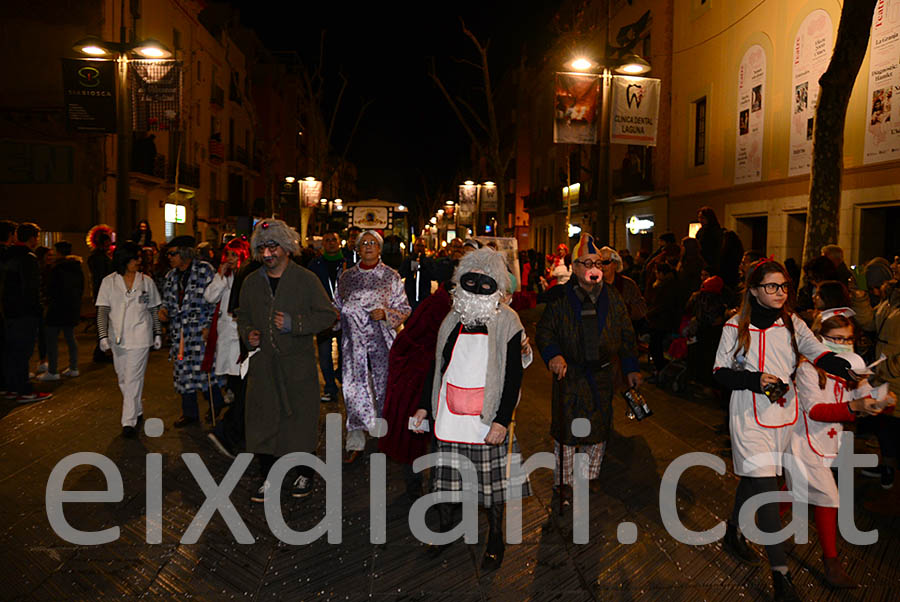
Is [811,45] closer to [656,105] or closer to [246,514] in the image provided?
[656,105]

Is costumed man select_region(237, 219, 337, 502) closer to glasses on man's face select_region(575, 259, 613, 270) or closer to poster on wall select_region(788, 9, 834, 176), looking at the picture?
glasses on man's face select_region(575, 259, 613, 270)

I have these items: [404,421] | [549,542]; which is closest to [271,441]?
[404,421]

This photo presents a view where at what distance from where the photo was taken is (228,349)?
6621mm

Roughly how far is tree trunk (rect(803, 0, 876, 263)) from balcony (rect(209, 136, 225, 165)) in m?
31.3

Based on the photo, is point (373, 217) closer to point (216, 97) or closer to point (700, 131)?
point (700, 131)

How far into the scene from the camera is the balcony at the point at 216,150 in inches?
1366

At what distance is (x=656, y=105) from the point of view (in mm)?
12484

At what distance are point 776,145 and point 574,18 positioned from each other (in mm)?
19311

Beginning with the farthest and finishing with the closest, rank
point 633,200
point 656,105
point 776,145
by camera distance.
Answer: point 633,200 → point 776,145 → point 656,105

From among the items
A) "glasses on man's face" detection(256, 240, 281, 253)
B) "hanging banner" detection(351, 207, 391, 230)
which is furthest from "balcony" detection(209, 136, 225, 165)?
"glasses on man's face" detection(256, 240, 281, 253)

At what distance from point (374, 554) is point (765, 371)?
252 centimetres

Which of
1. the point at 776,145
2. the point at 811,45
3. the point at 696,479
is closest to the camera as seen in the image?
the point at 696,479

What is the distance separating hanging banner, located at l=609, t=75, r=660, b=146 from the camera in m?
12.1

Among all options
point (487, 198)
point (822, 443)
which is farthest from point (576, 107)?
point (487, 198)
